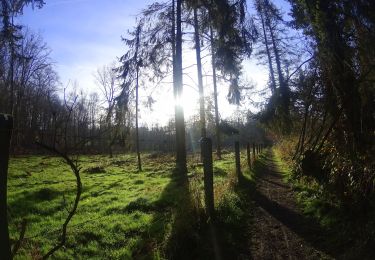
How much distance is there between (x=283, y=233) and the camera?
22.9 ft

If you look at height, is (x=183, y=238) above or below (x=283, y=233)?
above

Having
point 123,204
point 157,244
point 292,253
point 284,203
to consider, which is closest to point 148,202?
point 123,204

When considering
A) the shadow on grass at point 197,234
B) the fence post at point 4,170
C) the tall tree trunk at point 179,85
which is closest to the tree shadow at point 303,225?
the shadow on grass at point 197,234

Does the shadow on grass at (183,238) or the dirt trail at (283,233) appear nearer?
the shadow on grass at (183,238)

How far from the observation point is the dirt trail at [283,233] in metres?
5.87

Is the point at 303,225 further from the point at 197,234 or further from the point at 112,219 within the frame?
the point at 112,219

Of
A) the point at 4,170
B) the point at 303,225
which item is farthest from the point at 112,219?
the point at 4,170

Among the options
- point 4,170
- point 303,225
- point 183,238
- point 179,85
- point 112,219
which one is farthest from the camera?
point 179,85

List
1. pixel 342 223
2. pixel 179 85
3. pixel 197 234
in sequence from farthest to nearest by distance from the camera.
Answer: pixel 179 85 → pixel 342 223 → pixel 197 234

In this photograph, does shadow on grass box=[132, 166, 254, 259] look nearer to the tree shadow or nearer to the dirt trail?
the dirt trail

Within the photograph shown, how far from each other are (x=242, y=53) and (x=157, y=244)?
792 cm

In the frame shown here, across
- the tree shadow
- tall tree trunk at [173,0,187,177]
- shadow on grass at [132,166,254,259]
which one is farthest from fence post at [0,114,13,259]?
tall tree trunk at [173,0,187,177]

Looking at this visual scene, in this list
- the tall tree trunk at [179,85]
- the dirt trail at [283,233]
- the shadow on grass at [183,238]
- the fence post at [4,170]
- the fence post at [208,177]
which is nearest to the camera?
the fence post at [4,170]

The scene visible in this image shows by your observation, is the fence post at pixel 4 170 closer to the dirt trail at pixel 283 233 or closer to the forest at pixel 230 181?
the forest at pixel 230 181
